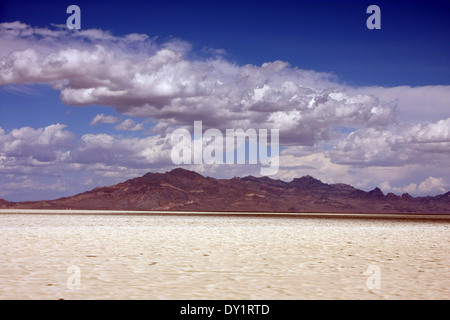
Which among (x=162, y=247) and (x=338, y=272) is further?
(x=162, y=247)

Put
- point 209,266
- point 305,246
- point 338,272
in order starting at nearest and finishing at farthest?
1. point 338,272
2. point 209,266
3. point 305,246

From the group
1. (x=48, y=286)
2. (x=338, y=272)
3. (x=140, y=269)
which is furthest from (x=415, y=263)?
(x=48, y=286)

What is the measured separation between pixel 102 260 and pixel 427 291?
850 cm

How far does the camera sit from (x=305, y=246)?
1906 cm

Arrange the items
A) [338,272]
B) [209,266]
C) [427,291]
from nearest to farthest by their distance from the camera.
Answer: [427,291] < [338,272] < [209,266]

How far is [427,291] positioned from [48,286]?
7.21 m
